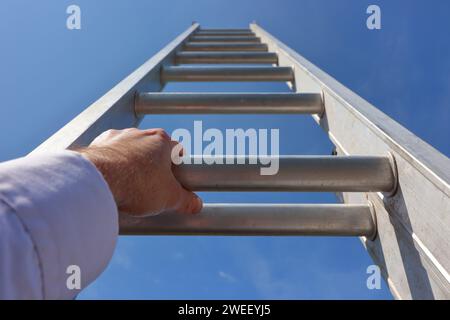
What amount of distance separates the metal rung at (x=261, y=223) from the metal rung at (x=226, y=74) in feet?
2.89

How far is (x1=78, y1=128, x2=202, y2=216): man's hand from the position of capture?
2.11 feet

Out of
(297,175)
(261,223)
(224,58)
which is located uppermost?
(224,58)

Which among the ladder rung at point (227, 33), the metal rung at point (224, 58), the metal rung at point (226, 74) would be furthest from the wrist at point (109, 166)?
the ladder rung at point (227, 33)

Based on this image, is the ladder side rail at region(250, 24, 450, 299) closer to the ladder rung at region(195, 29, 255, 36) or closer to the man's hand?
the man's hand

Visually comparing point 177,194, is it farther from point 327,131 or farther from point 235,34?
point 235,34

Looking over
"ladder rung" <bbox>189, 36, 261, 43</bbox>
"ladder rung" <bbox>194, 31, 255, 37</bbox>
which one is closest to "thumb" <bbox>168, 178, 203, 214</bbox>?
"ladder rung" <bbox>189, 36, 261, 43</bbox>

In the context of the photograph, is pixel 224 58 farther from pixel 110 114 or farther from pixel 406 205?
pixel 406 205

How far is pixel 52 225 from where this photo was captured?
413 millimetres

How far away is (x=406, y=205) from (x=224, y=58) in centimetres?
153

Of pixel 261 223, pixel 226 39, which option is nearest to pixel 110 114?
pixel 261 223

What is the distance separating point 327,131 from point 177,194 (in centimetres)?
62

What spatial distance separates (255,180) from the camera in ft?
2.55
